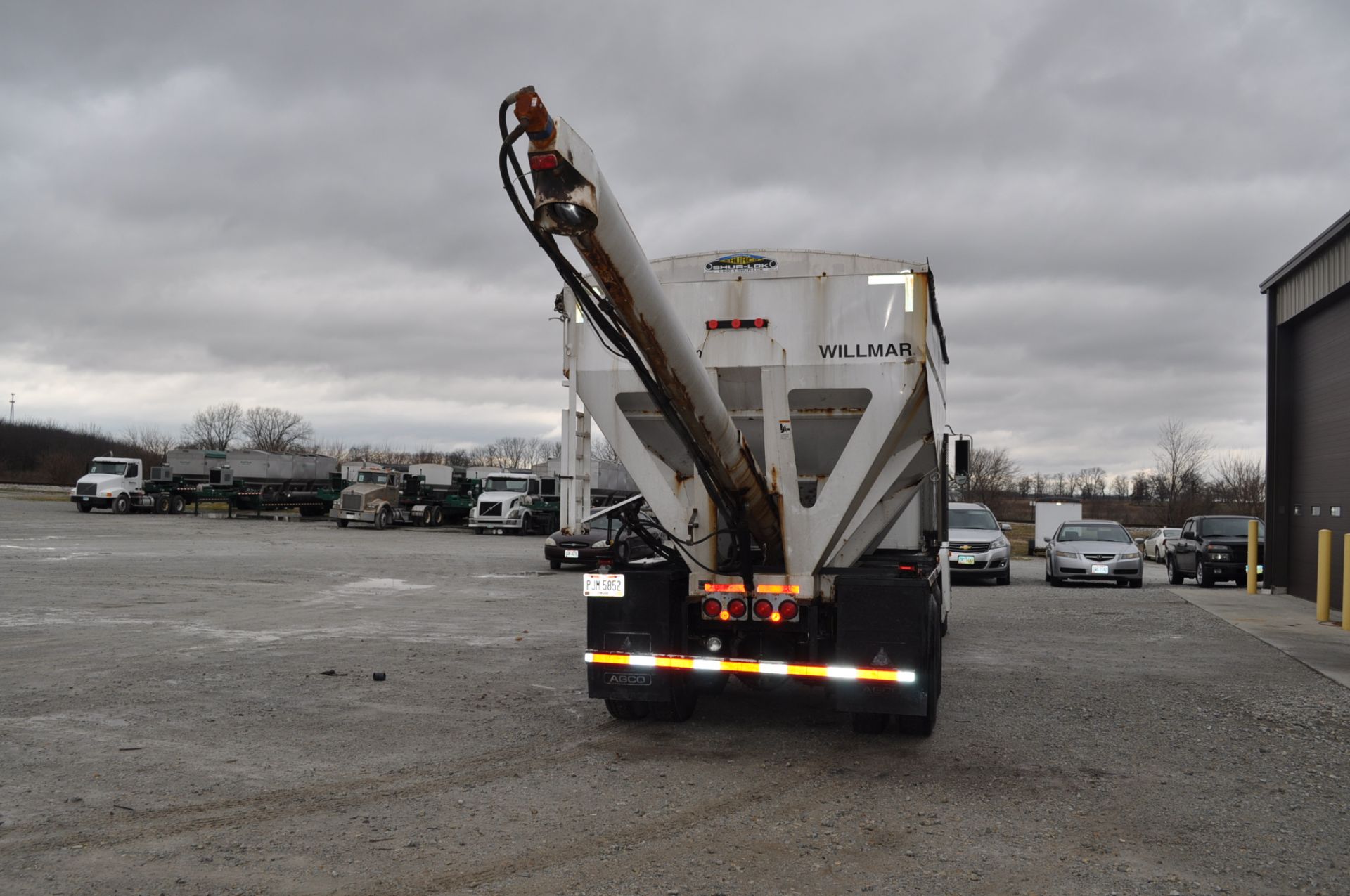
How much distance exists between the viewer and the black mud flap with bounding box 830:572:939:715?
21.2 feet

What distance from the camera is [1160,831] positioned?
16.5ft

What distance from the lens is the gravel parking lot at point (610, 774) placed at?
4.45 meters

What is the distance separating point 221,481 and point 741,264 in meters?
48.5

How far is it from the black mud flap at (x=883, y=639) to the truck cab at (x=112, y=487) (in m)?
47.5

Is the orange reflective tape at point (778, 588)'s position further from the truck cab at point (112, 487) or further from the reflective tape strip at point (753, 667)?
the truck cab at point (112, 487)

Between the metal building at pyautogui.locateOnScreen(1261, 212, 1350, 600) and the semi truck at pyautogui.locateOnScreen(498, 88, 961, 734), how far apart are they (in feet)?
42.3

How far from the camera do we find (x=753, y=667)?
6.73 metres

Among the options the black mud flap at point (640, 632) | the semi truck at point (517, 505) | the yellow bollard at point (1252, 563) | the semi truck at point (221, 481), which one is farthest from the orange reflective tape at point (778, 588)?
the semi truck at point (221, 481)

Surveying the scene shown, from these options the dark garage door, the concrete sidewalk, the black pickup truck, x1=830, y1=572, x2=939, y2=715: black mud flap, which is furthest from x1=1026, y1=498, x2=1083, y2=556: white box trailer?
x1=830, y1=572, x2=939, y2=715: black mud flap

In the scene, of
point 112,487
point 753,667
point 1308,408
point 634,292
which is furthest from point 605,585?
point 112,487

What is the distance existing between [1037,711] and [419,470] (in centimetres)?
4156

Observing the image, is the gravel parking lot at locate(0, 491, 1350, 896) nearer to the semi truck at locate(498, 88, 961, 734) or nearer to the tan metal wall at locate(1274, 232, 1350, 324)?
the semi truck at locate(498, 88, 961, 734)

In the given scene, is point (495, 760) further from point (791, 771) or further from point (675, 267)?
point (675, 267)

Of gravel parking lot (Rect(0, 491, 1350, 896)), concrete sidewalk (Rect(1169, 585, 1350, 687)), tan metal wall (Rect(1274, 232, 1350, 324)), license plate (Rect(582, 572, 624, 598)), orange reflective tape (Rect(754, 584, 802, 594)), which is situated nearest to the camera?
gravel parking lot (Rect(0, 491, 1350, 896))
